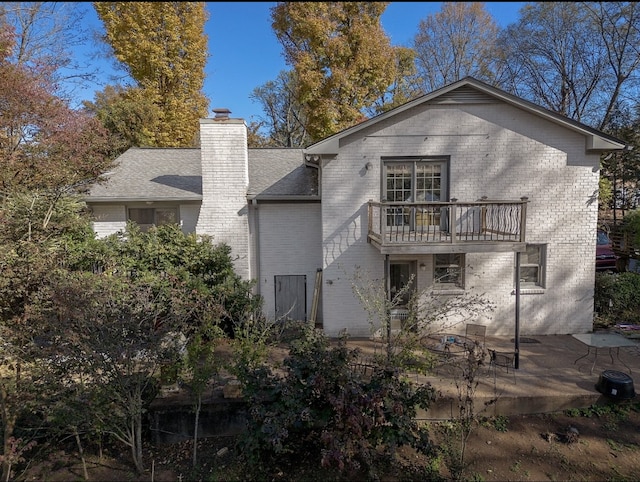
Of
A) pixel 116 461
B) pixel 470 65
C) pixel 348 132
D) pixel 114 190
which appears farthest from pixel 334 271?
pixel 470 65

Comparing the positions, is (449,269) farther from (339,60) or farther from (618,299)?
(339,60)

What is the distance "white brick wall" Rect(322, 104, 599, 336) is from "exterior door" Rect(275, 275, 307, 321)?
1210 millimetres

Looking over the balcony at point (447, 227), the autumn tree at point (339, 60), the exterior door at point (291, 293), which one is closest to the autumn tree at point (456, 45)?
the autumn tree at point (339, 60)

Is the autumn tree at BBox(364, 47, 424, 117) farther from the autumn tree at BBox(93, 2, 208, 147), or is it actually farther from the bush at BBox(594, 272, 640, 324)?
the bush at BBox(594, 272, 640, 324)

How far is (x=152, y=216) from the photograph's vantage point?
11.0 meters

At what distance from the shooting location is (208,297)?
7.75m

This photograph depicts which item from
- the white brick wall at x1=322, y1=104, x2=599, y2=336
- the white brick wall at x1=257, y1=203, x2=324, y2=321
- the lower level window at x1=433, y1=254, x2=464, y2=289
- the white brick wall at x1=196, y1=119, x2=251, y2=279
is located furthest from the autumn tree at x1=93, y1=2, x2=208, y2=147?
the lower level window at x1=433, y1=254, x2=464, y2=289

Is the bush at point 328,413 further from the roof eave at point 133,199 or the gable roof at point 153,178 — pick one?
the gable roof at point 153,178

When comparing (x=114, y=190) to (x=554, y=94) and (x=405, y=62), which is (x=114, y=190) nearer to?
(x=405, y=62)

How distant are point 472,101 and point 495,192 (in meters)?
2.51

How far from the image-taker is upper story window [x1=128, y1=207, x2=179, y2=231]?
35.7 ft

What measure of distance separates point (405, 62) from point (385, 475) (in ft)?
65.2

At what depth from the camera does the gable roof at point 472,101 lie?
30.1ft

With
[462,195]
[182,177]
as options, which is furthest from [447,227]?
[182,177]
